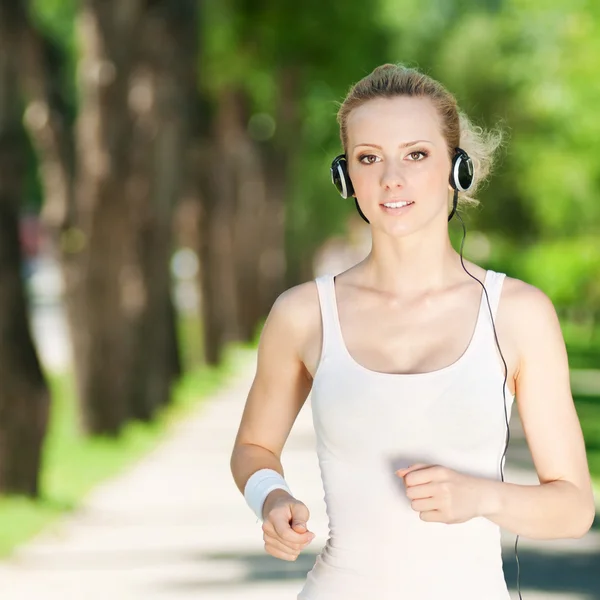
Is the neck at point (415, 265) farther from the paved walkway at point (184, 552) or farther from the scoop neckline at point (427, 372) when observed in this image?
the paved walkway at point (184, 552)

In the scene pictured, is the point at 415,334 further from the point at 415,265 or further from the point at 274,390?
the point at 274,390

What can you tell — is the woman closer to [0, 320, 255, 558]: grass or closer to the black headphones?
the black headphones

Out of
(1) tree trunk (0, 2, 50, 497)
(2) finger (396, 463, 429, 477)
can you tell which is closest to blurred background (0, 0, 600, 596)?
(1) tree trunk (0, 2, 50, 497)

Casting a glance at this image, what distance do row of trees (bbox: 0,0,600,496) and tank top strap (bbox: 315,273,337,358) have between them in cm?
79

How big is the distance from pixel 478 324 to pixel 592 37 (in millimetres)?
23393

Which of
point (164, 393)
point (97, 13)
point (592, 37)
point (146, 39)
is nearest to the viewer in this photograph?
point (97, 13)

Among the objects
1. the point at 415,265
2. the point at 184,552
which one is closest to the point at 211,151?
the point at 184,552

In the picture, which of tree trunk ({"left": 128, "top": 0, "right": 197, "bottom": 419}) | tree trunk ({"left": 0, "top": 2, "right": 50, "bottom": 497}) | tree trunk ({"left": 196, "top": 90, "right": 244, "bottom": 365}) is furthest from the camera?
tree trunk ({"left": 196, "top": 90, "right": 244, "bottom": 365})

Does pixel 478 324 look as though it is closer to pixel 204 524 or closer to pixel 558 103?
pixel 204 524

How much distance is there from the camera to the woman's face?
3.40 meters

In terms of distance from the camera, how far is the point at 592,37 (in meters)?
26.0

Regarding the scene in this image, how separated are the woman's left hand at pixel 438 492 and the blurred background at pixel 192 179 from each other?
1233mm

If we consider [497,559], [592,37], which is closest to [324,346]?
[497,559]

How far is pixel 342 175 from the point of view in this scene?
358 cm
